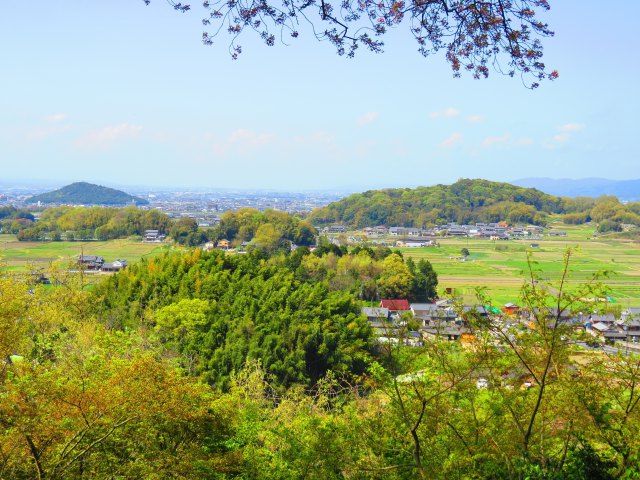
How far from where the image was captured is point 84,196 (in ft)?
291

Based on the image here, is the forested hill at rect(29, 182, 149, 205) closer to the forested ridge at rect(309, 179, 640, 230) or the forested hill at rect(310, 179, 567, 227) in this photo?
the forested ridge at rect(309, 179, 640, 230)

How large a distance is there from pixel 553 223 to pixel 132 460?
216 ft

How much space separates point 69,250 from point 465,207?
4819cm

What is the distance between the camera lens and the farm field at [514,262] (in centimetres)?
2845

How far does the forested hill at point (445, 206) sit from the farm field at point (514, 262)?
9.44 metres

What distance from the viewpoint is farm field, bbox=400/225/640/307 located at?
28453mm

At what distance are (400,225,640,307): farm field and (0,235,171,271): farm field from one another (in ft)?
65.9

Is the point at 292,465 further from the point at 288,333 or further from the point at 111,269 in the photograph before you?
the point at 111,269

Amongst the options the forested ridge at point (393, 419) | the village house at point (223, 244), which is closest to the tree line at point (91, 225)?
the village house at point (223, 244)

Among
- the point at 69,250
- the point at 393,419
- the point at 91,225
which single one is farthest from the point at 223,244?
the point at 393,419

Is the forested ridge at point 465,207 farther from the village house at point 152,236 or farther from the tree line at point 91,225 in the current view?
the village house at point 152,236

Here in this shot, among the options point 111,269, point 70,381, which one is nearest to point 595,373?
point 70,381

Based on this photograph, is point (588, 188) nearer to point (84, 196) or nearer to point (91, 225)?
point (84, 196)

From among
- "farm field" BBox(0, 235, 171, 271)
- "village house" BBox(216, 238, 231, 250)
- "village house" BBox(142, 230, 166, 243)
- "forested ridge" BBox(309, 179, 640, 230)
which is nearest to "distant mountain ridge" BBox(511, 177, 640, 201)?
"forested ridge" BBox(309, 179, 640, 230)
